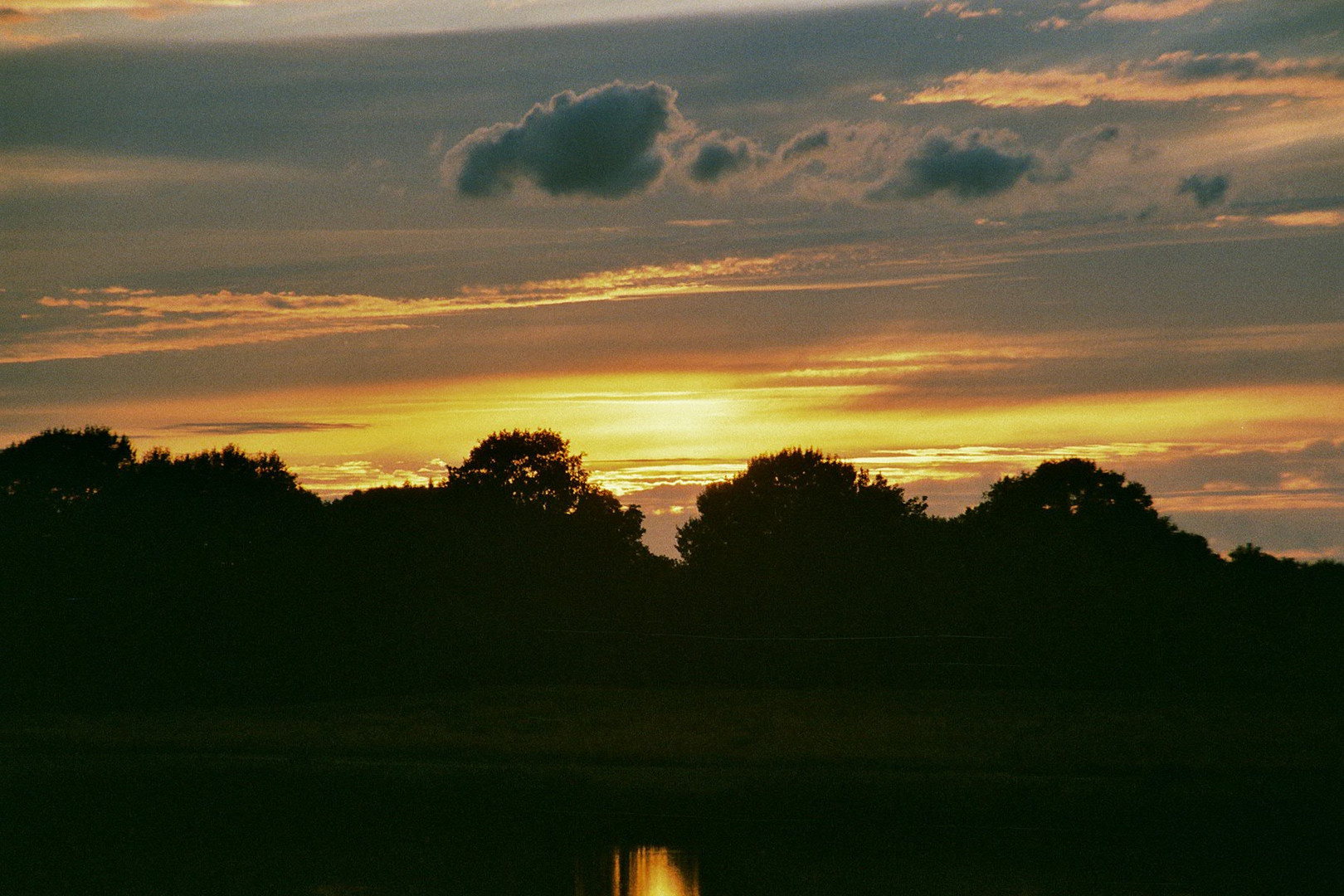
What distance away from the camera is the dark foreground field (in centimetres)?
1820

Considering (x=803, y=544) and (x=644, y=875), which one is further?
(x=803, y=544)

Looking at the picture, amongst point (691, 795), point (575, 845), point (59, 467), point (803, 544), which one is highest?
point (59, 467)

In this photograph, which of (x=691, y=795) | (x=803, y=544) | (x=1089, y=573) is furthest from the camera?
(x=803, y=544)

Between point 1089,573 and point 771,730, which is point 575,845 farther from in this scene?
point 1089,573

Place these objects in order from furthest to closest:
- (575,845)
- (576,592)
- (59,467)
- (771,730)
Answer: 1. (576,592)
2. (59,467)
3. (771,730)
4. (575,845)

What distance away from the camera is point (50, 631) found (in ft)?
154

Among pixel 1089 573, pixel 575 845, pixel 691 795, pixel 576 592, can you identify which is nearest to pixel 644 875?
pixel 575 845

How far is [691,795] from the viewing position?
85.9 feet

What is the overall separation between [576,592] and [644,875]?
53.9 metres

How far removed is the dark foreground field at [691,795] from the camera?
18.2 m

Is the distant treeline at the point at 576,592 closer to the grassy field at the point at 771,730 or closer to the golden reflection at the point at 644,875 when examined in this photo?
the grassy field at the point at 771,730

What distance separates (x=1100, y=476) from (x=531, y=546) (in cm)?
3888

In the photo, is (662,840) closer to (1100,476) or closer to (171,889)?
(171,889)

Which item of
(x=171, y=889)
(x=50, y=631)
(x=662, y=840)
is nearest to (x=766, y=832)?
(x=662, y=840)
